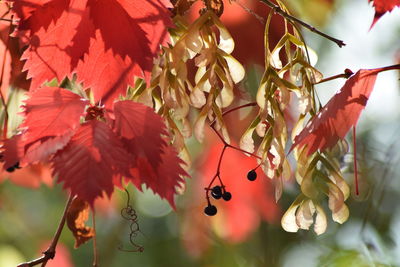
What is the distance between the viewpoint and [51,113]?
0.67m

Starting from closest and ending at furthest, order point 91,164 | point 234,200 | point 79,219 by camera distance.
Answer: point 91,164
point 79,219
point 234,200

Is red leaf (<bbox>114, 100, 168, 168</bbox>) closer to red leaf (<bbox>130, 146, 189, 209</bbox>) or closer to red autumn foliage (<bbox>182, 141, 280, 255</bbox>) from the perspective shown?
red leaf (<bbox>130, 146, 189, 209</bbox>)

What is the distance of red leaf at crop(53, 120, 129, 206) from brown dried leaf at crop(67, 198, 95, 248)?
18 cm

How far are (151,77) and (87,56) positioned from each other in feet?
0.20

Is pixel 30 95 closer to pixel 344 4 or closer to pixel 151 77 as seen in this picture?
pixel 151 77

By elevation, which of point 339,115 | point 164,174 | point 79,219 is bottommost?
point 79,219

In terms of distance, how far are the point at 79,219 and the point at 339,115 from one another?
0.31m

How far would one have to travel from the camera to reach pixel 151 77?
2.35ft

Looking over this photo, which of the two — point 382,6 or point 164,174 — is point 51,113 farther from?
point 382,6

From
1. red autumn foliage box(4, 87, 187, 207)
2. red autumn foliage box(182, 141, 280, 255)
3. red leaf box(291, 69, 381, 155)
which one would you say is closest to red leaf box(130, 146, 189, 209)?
red autumn foliage box(4, 87, 187, 207)

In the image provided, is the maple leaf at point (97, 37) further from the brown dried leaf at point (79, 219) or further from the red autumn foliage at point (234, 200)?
the red autumn foliage at point (234, 200)

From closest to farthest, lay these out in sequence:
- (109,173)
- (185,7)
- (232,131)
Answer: (109,173) → (185,7) → (232,131)

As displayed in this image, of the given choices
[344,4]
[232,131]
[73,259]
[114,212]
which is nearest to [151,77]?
[232,131]

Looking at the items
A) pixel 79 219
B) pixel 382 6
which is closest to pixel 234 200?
pixel 79 219
